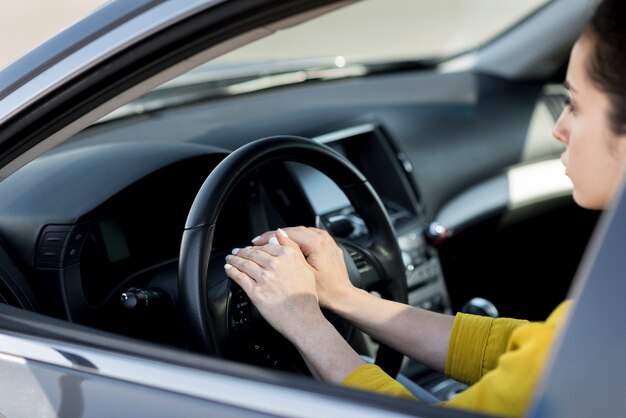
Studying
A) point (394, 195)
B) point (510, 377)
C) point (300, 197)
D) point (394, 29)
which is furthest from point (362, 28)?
point (510, 377)

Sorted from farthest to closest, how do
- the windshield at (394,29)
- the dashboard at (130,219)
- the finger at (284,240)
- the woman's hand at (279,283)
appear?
the windshield at (394,29)
the dashboard at (130,219)
the finger at (284,240)
the woman's hand at (279,283)

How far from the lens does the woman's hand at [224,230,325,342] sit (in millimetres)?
1697

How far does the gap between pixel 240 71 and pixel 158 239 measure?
1.40m

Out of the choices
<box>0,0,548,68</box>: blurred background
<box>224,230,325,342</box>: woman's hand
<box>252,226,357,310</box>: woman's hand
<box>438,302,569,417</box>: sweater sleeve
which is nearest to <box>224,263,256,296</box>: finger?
<box>224,230,325,342</box>: woman's hand

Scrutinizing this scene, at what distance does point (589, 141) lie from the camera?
55.1 inches

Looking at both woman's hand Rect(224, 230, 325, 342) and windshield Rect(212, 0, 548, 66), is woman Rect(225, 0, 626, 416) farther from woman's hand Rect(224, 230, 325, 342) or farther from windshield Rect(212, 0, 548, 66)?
windshield Rect(212, 0, 548, 66)

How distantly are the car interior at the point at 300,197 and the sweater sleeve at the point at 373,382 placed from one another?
29 cm

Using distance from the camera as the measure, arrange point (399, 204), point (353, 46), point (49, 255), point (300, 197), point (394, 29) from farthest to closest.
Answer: point (394, 29), point (353, 46), point (399, 204), point (300, 197), point (49, 255)

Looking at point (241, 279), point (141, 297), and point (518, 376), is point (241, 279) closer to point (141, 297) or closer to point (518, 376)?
point (141, 297)

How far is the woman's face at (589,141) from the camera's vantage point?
1.37 meters

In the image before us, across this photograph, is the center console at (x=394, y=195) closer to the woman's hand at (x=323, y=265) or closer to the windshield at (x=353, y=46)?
the windshield at (x=353, y=46)

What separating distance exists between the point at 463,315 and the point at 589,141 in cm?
51

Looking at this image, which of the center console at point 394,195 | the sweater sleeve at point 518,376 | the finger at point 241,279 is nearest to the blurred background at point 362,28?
the center console at point 394,195

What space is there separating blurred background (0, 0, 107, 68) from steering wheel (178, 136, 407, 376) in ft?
16.0
